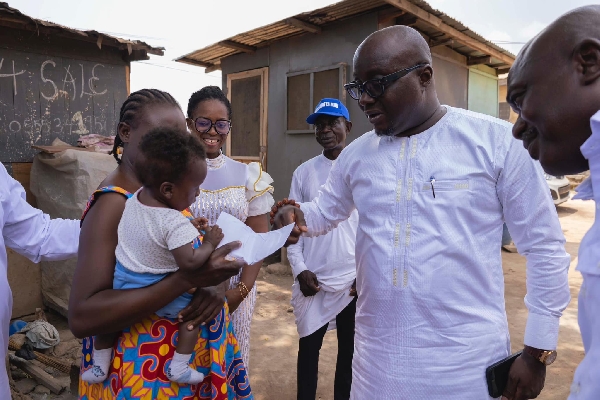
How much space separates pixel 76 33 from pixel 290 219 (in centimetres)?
440

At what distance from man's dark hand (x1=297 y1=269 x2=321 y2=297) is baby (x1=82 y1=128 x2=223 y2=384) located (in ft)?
6.23

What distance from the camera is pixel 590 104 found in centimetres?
88

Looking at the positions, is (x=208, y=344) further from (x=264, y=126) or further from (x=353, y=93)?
(x=264, y=126)

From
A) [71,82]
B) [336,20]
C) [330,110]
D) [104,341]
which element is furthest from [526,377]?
[336,20]

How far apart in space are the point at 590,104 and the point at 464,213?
0.83 meters

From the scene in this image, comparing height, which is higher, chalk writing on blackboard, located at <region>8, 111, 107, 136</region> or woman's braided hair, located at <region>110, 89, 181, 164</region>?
chalk writing on blackboard, located at <region>8, 111, 107, 136</region>

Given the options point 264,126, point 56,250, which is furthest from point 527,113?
point 264,126

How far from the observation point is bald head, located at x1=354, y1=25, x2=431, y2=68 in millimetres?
1730

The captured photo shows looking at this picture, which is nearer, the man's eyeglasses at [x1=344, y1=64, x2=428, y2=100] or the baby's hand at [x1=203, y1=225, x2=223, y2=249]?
the baby's hand at [x1=203, y1=225, x2=223, y2=249]

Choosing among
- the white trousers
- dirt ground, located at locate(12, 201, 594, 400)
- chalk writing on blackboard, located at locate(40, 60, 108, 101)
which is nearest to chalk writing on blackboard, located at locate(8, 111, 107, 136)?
chalk writing on blackboard, located at locate(40, 60, 108, 101)

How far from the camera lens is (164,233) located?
1.32m

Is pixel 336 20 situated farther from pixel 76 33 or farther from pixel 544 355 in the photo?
pixel 544 355

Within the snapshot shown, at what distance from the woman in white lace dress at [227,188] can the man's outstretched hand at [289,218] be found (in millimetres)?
292

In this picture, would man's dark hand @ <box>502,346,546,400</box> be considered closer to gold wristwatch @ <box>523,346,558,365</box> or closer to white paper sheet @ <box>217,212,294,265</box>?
gold wristwatch @ <box>523,346,558,365</box>
